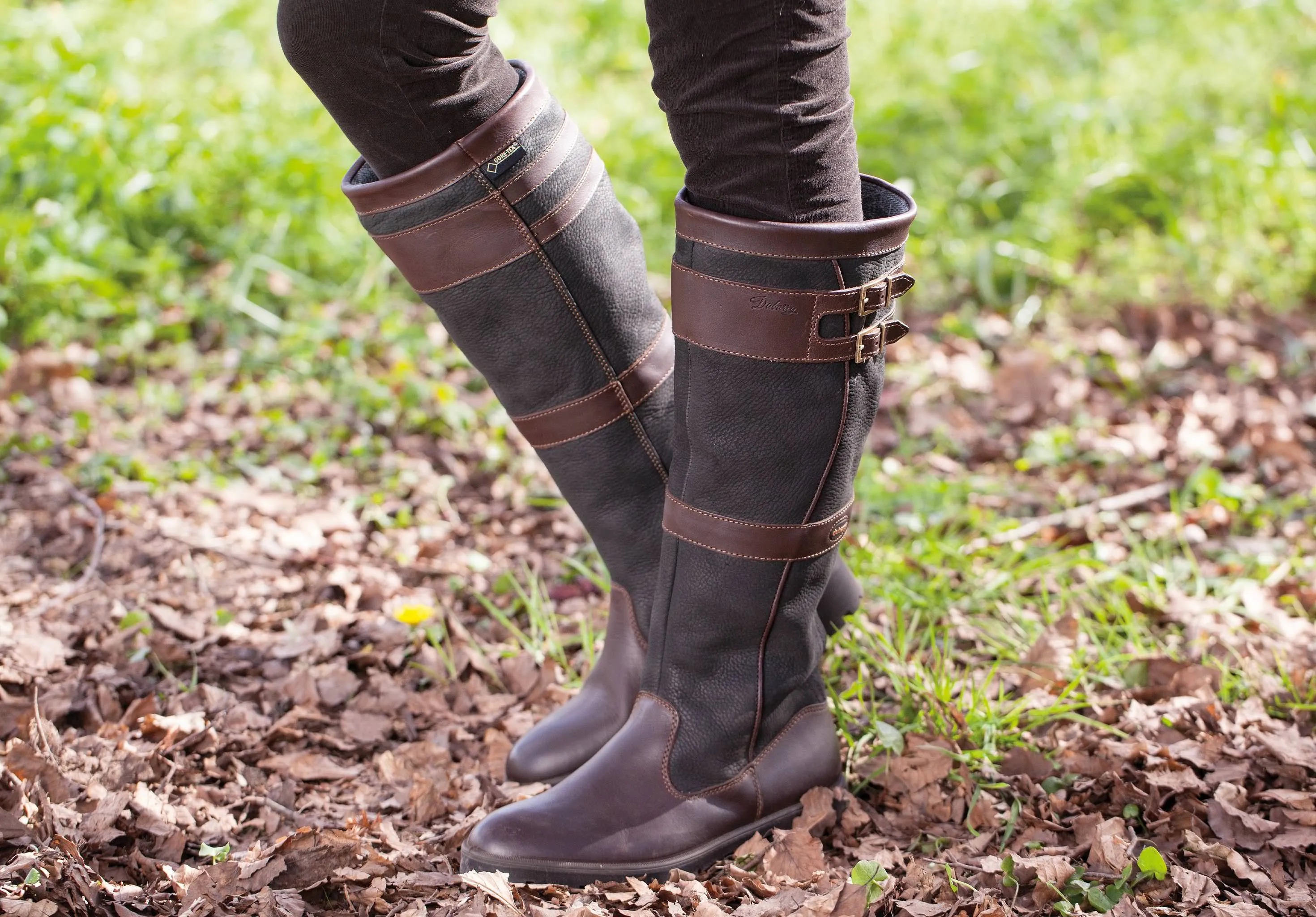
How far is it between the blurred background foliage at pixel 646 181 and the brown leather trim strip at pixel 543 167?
1.91 metres

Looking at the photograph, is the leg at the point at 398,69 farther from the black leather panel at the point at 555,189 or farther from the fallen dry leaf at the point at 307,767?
the fallen dry leaf at the point at 307,767

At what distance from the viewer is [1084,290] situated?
3383 millimetres

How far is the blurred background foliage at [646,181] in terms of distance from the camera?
3.31 metres

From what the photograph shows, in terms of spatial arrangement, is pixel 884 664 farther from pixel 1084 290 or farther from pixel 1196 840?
pixel 1084 290

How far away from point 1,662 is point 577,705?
3.09 feet

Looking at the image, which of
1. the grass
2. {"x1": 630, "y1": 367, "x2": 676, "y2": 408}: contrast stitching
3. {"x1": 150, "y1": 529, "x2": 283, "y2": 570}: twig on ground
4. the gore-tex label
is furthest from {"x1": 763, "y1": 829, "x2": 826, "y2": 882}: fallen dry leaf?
{"x1": 150, "y1": 529, "x2": 283, "y2": 570}: twig on ground

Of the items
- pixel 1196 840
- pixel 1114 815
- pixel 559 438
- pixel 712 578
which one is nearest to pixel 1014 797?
pixel 1114 815

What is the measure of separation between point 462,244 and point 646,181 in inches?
99.4

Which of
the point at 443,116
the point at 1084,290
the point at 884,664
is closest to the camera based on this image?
the point at 443,116

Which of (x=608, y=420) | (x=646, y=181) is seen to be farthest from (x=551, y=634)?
(x=646, y=181)

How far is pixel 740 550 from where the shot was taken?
143cm

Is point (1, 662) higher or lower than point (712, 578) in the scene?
lower

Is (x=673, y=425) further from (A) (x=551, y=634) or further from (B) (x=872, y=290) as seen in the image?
(A) (x=551, y=634)

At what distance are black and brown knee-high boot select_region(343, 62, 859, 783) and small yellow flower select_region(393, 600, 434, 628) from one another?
456 mm
